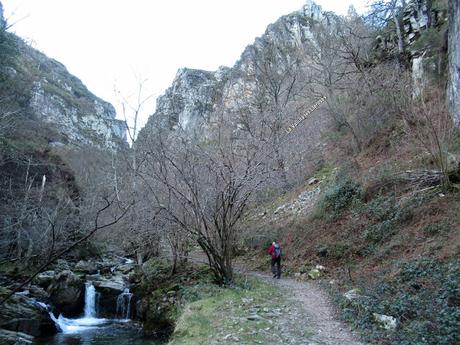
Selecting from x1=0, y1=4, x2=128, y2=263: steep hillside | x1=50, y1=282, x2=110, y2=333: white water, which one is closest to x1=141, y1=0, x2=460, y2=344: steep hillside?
x1=0, y1=4, x2=128, y2=263: steep hillside

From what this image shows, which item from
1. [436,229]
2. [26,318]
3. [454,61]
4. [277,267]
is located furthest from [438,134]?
[26,318]

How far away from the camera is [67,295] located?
49.9ft

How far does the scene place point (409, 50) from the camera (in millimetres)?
18141

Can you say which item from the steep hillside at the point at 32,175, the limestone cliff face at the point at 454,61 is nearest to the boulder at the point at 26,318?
the steep hillside at the point at 32,175

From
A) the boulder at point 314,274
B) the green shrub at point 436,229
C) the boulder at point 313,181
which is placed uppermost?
the boulder at point 313,181

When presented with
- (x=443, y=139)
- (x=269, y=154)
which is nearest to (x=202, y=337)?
(x=269, y=154)

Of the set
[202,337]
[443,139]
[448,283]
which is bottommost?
[202,337]

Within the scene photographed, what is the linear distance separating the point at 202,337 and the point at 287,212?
12.3m

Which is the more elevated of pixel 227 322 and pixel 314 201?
pixel 314 201

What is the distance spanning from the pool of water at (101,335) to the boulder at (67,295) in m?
0.74

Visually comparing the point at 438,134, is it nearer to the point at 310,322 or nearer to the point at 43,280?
the point at 310,322

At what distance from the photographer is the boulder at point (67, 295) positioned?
1498cm

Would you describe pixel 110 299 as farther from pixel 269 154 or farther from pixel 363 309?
pixel 363 309

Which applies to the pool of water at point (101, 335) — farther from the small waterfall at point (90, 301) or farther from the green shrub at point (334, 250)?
the green shrub at point (334, 250)
